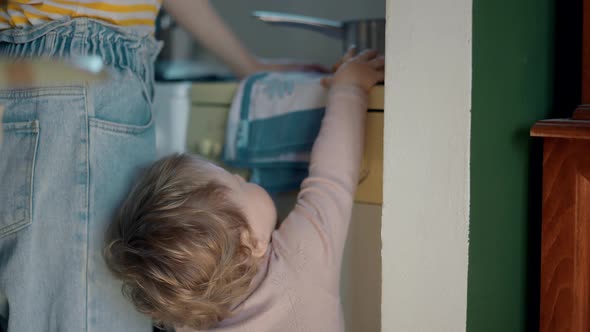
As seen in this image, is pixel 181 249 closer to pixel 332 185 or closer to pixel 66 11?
pixel 332 185

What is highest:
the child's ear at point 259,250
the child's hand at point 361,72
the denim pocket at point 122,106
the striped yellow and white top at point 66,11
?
the striped yellow and white top at point 66,11

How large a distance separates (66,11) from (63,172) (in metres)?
0.28

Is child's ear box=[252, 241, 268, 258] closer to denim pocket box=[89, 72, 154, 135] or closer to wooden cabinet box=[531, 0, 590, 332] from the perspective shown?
denim pocket box=[89, 72, 154, 135]

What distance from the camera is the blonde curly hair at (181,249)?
1.03 metres

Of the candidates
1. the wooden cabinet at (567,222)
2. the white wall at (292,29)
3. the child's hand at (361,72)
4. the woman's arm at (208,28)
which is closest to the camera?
the wooden cabinet at (567,222)

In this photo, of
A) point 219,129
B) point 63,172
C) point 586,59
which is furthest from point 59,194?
point 586,59

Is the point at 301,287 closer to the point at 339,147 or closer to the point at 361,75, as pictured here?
the point at 339,147

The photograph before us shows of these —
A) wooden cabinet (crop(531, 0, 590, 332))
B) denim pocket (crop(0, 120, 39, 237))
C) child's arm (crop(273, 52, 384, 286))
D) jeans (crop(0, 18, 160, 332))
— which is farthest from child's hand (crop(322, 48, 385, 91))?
denim pocket (crop(0, 120, 39, 237))

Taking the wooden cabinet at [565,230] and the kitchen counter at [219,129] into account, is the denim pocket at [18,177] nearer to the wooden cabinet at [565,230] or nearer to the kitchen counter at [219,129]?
the kitchen counter at [219,129]

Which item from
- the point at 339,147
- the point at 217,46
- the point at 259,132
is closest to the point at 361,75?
the point at 339,147

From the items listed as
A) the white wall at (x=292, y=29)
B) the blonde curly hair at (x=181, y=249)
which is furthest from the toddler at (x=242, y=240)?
the white wall at (x=292, y=29)

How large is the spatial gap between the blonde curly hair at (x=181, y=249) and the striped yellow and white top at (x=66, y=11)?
29 cm

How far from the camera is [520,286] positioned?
Result: 125 cm

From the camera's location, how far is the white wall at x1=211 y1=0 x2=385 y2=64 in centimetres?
208
